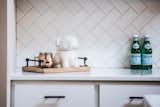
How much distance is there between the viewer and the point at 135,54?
2090 millimetres

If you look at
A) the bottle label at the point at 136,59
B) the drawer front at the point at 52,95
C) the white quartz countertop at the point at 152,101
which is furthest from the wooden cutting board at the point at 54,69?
the white quartz countertop at the point at 152,101

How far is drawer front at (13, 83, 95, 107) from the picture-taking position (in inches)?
64.7

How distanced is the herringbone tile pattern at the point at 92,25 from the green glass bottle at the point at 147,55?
4.2 inches

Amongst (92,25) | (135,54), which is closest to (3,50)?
(92,25)

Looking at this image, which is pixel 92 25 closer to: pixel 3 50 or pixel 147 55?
pixel 147 55

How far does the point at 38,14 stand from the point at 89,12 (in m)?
0.40

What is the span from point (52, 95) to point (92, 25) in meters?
0.77

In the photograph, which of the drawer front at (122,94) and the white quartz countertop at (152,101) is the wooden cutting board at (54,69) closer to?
the drawer front at (122,94)

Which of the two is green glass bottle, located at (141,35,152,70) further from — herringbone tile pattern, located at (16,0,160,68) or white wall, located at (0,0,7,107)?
white wall, located at (0,0,7,107)

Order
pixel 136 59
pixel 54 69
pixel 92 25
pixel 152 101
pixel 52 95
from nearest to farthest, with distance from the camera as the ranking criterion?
pixel 152 101, pixel 52 95, pixel 54 69, pixel 136 59, pixel 92 25

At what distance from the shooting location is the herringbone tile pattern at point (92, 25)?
2166 mm

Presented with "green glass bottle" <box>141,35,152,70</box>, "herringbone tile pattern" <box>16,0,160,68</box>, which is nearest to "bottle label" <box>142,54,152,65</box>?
"green glass bottle" <box>141,35,152,70</box>

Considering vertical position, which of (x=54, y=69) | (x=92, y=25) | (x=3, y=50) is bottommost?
(x=54, y=69)

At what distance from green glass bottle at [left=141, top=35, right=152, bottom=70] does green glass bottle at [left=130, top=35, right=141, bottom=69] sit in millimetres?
37
